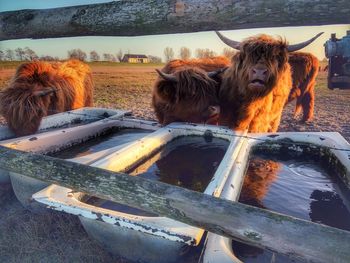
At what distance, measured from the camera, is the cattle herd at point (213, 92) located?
163 inches

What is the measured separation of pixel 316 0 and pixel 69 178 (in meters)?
1.40

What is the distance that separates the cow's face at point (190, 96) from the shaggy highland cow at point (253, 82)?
20 centimetres

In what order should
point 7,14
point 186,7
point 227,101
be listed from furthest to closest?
point 227,101, point 7,14, point 186,7

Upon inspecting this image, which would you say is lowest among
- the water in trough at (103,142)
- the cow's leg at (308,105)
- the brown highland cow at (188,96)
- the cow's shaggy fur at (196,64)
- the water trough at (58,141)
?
the cow's leg at (308,105)

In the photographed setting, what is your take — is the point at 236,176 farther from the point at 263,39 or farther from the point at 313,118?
the point at 313,118

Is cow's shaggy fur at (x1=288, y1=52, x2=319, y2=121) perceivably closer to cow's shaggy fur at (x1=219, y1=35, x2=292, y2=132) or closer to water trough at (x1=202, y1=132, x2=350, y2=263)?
cow's shaggy fur at (x1=219, y1=35, x2=292, y2=132)

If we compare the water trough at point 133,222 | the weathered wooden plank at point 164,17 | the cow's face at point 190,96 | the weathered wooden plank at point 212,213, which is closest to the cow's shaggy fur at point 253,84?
the cow's face at point 190,96

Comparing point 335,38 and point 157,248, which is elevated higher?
point 335,38

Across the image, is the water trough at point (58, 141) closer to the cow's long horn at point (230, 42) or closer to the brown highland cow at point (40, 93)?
the brown highland cow at point (40, 93)

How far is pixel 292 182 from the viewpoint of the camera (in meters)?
3.40

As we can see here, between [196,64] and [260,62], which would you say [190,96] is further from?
[196,64]

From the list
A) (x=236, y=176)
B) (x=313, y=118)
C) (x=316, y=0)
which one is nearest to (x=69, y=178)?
(x=316, y=0)

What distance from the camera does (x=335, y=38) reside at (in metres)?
2.46

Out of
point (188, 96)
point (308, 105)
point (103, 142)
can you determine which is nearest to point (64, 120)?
point (103, 142)
